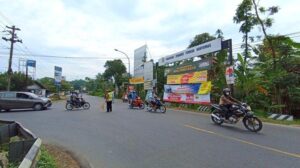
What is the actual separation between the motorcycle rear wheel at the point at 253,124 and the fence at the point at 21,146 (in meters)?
8.39

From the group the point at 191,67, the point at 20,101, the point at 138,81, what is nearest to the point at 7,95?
the point at 20,101

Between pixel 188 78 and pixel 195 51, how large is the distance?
2592 millimetres

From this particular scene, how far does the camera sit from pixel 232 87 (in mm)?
23297

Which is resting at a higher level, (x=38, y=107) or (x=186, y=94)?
(x=186, y=94)

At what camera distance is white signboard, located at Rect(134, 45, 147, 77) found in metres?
52.8

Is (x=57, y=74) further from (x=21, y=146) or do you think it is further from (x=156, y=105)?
(x=21, y=146)

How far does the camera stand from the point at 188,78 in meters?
30.0

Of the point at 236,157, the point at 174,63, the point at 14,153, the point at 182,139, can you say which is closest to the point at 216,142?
the point at 182,139

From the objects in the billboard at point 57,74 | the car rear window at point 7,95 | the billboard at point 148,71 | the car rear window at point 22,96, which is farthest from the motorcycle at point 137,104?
the billboard at point 57,74

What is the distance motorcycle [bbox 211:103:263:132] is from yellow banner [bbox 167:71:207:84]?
1237 cm

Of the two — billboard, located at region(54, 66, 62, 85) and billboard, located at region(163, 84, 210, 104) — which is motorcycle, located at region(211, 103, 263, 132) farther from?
billboard, located at region(54, 66, 62, 85)

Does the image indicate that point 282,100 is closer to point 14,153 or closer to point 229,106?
point 229,106

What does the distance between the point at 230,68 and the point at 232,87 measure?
1746 millimetres

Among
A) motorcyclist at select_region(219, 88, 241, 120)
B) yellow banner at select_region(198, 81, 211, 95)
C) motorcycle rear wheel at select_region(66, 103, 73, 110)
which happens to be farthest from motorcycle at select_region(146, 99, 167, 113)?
motorcyclist at select_region(219, 88, 241, 120)
